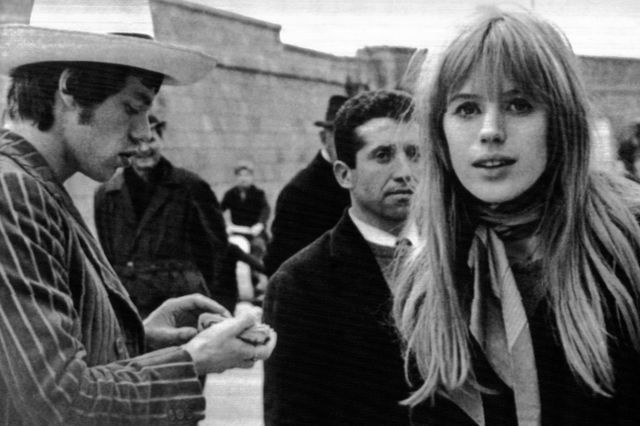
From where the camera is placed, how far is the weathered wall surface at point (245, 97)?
520 inches

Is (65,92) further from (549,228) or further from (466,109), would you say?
(549,228)

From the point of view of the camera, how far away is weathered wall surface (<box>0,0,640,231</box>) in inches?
520

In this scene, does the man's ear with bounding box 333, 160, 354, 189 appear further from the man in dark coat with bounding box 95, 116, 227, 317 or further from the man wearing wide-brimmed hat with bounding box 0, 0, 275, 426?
the man in dark coat with bounding box 95, 116, 227, 317

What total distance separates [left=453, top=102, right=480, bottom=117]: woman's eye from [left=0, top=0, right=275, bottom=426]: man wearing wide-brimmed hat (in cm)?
51

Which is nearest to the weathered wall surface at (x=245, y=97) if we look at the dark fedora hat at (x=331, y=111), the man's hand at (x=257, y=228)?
the man's hand at (x=257, y=228)

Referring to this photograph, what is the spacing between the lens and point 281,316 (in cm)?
331

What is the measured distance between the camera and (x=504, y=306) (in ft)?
6.61

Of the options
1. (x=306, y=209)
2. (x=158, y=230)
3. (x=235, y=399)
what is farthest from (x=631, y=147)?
(x=235, y=399)

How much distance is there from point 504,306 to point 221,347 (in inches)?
19.7

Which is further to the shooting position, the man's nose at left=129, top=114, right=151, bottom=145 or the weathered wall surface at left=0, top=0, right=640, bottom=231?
the weathered wall surface at left=0, top=0, right=640, bottom=231

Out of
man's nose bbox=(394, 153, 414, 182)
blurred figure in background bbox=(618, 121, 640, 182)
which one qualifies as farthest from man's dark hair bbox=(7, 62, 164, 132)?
blurred figure in background bbox=(618, 121, 640, 182)

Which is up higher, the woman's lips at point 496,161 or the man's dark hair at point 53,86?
the man's dark hair at point 53,86

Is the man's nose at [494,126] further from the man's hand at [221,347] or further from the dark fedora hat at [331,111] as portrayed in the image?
the dark fedora hat at [331,111]

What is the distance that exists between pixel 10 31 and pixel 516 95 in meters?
0.89
